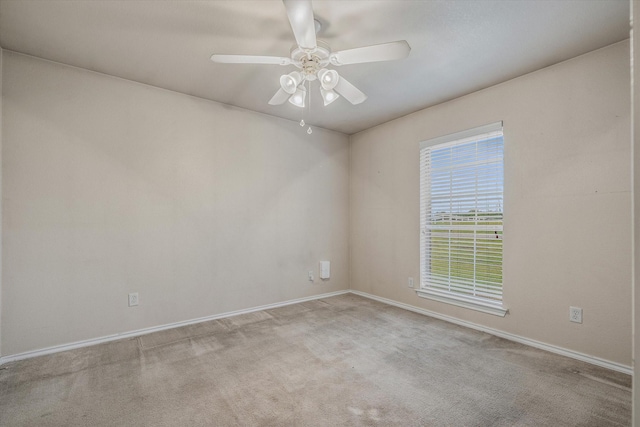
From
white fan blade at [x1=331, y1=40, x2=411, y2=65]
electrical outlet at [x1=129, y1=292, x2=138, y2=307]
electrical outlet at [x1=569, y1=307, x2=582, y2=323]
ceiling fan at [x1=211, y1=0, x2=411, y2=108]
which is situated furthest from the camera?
electrical outlet at [x1=129, y1=292, x2=138, y2=307]

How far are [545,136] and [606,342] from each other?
1.75 m

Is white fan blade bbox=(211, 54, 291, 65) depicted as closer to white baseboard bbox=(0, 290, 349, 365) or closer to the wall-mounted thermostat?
white baseboard bbox=(0, 290, 349, 365)

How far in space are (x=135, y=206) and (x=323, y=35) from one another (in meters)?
2.40

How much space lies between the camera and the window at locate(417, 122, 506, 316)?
3.07 meters

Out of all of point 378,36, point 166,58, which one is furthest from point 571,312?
point 166,58

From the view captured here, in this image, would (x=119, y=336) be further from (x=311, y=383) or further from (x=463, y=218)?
(x=463, y=218)

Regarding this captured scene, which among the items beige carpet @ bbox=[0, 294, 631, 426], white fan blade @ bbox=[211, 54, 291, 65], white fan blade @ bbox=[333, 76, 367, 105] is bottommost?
beige carpet @ bbox=[0, 294, 631, 426]

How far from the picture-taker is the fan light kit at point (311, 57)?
1646 mm

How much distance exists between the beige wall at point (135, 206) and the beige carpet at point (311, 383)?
41 cm

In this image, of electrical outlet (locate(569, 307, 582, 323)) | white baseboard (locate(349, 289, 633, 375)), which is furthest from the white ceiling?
white baseboard (locate(349, 289, 633, 375))

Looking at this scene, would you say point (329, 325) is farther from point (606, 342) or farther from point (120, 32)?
point (120, 32)

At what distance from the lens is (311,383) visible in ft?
7.04

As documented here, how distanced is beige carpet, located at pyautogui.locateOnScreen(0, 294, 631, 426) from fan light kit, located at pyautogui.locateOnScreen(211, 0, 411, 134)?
2.13 m

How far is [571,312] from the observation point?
2520mm
